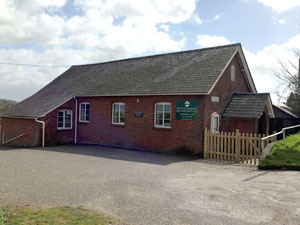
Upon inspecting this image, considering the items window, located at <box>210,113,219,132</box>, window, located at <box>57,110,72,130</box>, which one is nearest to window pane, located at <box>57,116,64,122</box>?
window, located at <box>57,110,72,130</box>

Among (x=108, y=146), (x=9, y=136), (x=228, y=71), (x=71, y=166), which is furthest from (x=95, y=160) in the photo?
(x=9, y=136)

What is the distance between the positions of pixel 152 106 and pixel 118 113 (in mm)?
2966

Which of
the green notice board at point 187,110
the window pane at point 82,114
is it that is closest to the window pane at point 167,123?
the green notice board at point 187,110

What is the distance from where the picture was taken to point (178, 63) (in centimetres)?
1767

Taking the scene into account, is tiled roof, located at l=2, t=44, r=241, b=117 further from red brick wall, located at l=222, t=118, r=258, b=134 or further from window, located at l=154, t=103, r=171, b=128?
red brick wall, located at l=222, t=118, r=258, b=134

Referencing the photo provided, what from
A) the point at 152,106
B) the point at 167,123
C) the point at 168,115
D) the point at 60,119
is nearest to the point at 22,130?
the point at 60,119

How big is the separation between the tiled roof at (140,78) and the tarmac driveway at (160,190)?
5248 millimetres

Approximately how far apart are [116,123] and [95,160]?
5.43 m

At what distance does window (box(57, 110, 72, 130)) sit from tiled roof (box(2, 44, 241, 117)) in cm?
77

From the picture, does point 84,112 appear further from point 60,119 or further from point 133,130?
point 133,130

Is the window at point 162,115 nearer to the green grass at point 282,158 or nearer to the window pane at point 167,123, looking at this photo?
the window pane at point 167,123

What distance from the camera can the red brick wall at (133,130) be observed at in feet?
46.1

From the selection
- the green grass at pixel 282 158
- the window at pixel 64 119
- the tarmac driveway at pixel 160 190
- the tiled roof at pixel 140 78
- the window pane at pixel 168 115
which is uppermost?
the tiled roof at pixel 140 78

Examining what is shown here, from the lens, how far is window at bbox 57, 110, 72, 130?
18859 millimetres
